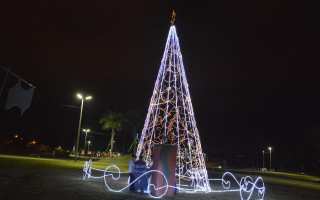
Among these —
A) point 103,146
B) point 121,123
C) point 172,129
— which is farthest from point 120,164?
point 103,146

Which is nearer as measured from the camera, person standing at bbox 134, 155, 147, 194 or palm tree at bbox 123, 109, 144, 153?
person standing at bbox 134, 155, 147, 194

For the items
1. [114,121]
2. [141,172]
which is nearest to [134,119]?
[114,121]

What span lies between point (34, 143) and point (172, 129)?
80.4m

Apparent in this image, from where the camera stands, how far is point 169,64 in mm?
15844

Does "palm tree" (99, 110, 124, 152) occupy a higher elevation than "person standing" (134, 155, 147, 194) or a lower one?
higher

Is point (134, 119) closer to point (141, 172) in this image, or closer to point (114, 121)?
point (114, 121)

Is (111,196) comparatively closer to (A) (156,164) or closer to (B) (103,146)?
(A) (156,164)

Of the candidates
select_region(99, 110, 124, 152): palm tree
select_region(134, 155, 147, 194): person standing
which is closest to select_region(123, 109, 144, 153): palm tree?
select_region(99, 110, 124, 152): palm tree

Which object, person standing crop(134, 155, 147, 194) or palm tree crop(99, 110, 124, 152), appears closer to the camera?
person standing crop(134, 155, 147, 194)

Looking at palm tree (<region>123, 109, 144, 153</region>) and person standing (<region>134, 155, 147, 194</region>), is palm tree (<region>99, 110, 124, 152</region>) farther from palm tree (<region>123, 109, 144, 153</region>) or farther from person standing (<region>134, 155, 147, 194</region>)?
person standing (<region>134, 155, 147, 194</region>)

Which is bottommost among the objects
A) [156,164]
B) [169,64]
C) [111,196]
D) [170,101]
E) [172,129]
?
[111,196]

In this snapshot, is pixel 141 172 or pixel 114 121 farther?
pixel 114 121

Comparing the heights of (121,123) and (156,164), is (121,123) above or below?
above

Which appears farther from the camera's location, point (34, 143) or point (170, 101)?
point (34, 143)
